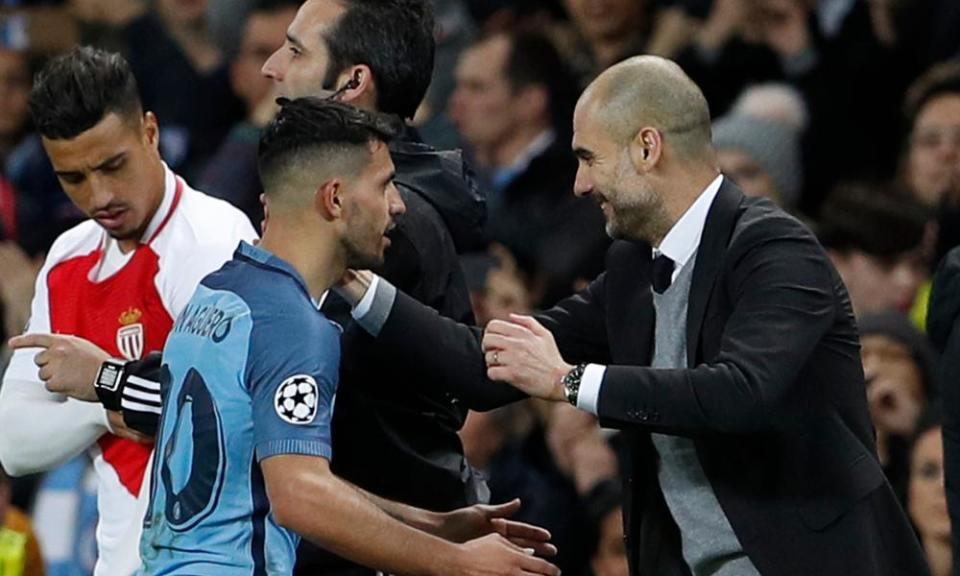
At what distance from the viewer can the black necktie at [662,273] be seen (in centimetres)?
495

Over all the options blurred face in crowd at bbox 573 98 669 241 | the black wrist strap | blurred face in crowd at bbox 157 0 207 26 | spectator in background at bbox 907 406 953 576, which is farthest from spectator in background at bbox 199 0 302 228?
blurred face in crowd at bbox 573 98 669 241

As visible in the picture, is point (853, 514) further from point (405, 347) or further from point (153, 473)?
point (153, 473)

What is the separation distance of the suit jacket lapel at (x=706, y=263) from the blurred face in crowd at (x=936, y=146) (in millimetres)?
3408

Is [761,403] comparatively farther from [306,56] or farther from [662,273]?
[306,56]

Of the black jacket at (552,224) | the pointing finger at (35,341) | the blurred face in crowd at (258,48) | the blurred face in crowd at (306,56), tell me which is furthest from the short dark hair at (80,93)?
the blurred face in crowd at (258,48)

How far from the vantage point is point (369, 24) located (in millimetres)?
5270

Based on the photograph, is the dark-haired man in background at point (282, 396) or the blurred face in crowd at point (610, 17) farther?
the blurred face in crowd at point (610, 17)

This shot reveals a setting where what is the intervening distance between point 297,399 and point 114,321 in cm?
103

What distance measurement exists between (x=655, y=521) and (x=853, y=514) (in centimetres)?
45

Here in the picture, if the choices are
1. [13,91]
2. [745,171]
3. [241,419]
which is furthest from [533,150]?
[241,419]

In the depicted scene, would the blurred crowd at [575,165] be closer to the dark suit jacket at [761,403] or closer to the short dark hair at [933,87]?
the short dark hair at [933,87]

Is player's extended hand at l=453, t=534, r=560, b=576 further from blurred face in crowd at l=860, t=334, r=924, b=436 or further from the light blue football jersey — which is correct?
blurred face in crowd at l=860, t=334, r=924, b=436

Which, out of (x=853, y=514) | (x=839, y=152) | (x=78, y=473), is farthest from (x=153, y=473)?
(x=839, y=152)

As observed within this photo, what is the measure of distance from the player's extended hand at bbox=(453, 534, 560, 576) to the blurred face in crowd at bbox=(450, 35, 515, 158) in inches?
182
